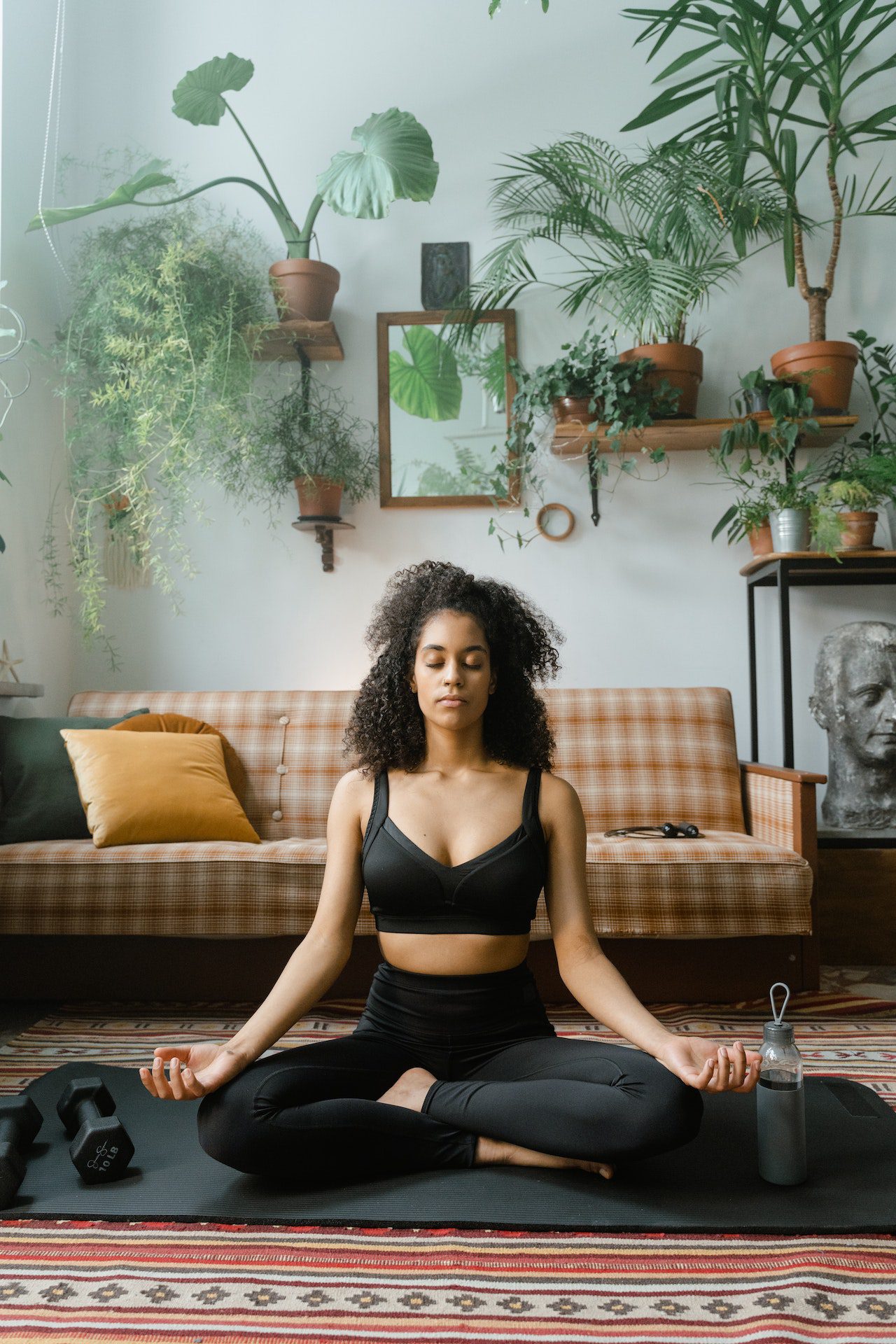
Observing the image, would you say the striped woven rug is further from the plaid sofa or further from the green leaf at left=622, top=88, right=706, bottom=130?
the green leaf at left=622, top=88, right=706, bottom=130

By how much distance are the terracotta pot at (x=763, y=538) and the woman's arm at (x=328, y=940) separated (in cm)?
192

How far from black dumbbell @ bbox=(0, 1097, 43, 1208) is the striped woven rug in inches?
2.2

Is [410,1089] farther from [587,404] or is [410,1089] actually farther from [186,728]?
[587,404]

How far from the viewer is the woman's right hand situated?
4.25 ft

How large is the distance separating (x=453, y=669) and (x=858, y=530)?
191cm

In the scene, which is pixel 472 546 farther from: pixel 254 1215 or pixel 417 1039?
pixel 254 1215

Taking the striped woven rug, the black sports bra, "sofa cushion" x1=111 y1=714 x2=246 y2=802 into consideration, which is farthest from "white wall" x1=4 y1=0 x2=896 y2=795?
the striped woven rug

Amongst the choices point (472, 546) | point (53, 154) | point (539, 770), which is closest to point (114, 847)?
point (539, 770)

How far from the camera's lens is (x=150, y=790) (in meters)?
2.60

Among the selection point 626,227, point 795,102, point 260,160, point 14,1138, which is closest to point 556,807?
point 14,1138

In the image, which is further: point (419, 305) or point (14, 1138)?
point (419, 305)

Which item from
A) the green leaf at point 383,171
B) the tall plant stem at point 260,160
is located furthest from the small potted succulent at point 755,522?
the tall plant stem at point 260,160

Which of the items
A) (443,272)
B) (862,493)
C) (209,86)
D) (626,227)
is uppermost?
(209,86)

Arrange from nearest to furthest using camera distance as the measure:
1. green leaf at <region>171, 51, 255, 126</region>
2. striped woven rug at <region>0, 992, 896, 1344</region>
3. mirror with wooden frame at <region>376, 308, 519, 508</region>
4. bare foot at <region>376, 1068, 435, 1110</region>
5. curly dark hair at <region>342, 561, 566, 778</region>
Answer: striped woven rug at <region>0, 992, 896, 1344</region> → bare foot at <region>376, 1068, 435, 1110</region> → curly dark hair at <region>342, 561, 566, 778</region> → green leaf at <region>171, 51, 255, 126</region> → mirror with wooden frame at <region>376, 308, 519, 508</region>
